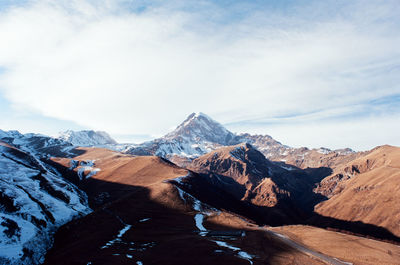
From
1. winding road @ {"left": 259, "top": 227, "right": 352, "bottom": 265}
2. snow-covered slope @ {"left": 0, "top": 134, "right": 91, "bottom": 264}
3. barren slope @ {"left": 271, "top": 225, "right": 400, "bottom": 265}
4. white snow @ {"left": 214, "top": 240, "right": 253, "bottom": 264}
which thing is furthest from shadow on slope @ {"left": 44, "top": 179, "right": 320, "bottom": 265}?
barren slope @ {"left": 271, "top": 225, "right": 400, "bottom": 265}

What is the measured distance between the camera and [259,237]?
72062 mm

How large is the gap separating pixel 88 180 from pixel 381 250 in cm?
16427

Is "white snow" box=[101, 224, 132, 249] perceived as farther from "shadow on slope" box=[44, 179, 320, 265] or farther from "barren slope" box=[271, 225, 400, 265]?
"barren slope" box=[271, 225, 400, 265]

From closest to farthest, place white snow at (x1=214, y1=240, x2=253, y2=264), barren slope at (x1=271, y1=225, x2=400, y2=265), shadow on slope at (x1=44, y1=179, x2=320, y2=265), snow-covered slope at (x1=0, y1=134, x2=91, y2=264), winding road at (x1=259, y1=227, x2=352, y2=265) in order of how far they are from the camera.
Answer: shadow on slope at (x1=44, y1=179, x2=320, y2=265), white snow at (x1=214, y1=240, x2=253, y2=264), winding road at (x1=259, y1=227, x2=352, y2=265), snow-covered slope at (x1=0, y1=134, x2=91, y2=264), barren slope at (x1=271, y1=225, x2=400, y2=265)

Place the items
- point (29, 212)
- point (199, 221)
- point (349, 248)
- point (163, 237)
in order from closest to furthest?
point (349, 248)
point (163, 237)
point (29, 212)
point (199, 221)

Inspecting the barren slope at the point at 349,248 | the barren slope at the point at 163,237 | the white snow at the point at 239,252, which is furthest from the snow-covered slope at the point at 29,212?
the barren slope at the point at 349,248

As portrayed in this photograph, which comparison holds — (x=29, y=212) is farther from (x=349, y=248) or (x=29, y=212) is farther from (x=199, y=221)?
(x=349, y=248)

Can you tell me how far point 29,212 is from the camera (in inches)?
2995

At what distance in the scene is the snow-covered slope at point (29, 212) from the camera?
5779 centimetres

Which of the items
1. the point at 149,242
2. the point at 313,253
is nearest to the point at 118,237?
the point at 149,242

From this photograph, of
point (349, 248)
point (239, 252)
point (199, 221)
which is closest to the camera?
point (239, 252)

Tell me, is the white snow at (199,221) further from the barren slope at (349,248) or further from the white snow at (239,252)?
the barren slope at (349,248)

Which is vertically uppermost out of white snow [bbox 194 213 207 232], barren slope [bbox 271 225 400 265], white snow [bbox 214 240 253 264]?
white snow [bbox 214 240 253 264]

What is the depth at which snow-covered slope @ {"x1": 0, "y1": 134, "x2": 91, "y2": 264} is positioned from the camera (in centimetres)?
5779
